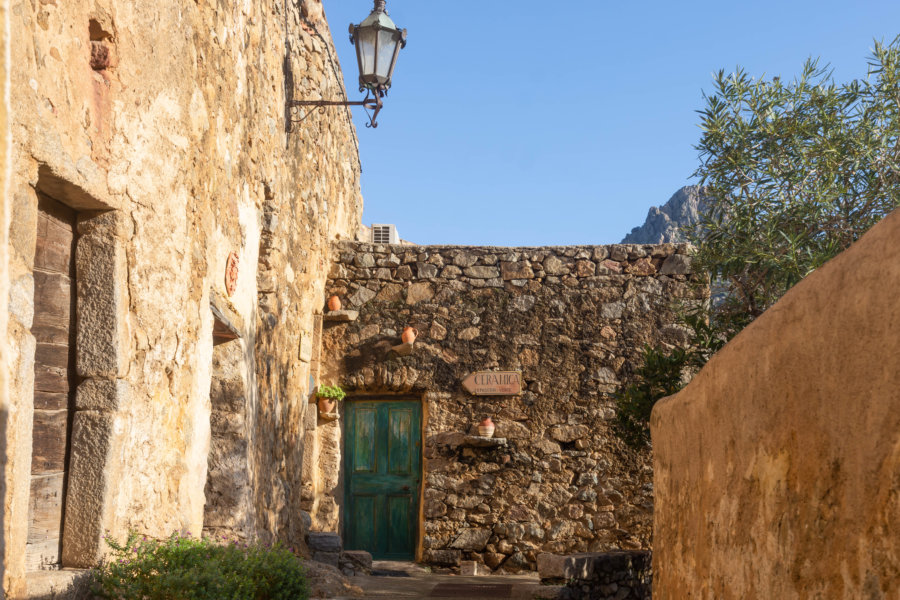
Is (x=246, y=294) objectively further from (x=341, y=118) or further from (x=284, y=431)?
(x=341, y=118)

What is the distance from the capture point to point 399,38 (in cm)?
678

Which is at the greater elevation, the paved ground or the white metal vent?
the white metal vent

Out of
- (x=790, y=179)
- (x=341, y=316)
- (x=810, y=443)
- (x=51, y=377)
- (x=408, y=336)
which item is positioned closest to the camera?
(x=810, y=443)

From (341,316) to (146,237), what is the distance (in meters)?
4.97

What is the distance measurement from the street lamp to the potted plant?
269 cm

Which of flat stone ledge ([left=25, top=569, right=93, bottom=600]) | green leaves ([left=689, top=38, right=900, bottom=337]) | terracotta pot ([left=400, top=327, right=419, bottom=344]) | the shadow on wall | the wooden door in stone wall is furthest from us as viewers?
terracotta pot ([left=400, top=327, right=419, bottom=344])

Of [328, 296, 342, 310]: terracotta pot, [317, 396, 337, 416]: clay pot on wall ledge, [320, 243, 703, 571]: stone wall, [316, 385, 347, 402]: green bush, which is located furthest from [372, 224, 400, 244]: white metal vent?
[317, 396, 337, 416]: clay pot on wall ledge

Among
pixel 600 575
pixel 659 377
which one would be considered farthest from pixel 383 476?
pixel 659 377

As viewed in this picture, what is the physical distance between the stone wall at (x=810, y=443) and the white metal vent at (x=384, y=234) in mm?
8466

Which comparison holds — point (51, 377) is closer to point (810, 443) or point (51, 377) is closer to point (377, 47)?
point (810, 443)

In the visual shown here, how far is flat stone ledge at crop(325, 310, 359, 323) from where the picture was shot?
845 cm

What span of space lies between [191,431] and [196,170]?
1266 millimetres

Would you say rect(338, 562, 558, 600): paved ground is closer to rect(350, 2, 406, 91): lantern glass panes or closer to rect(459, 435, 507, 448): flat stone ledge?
rect(459, 435, 507, 448): flat stone ledge

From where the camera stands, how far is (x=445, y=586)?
7.17m
